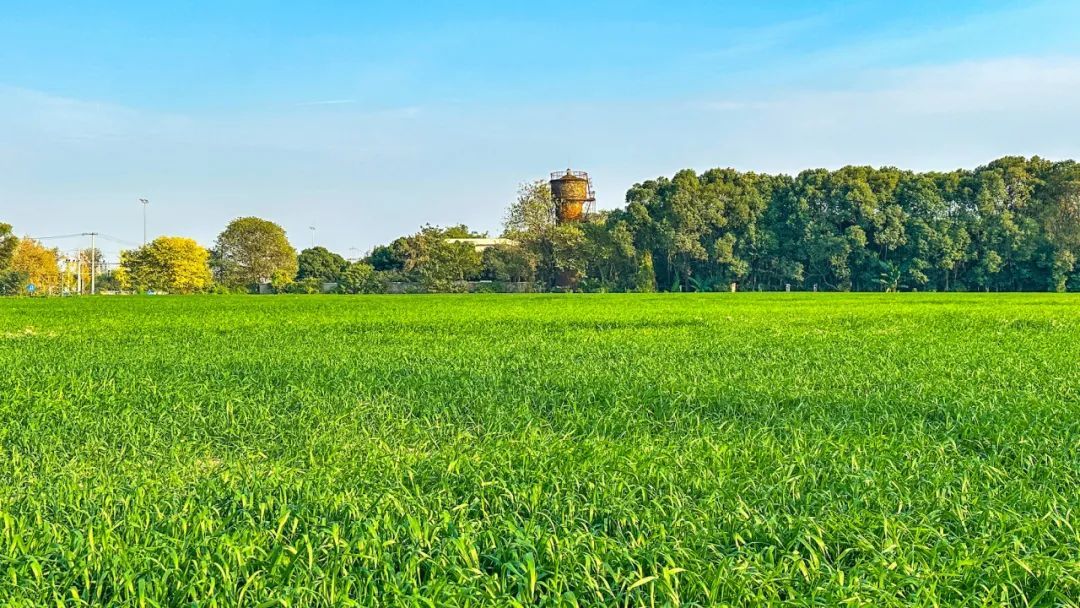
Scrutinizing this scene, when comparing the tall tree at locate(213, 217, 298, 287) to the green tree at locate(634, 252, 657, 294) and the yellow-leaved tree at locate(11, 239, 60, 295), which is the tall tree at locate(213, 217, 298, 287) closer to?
the yellow-leaved tree at locate(11, 239, 60, 295)

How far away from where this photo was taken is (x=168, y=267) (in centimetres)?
7200

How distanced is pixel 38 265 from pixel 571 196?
49.4m

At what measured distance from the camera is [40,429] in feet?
18.2

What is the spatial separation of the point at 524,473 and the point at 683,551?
53.6 inches

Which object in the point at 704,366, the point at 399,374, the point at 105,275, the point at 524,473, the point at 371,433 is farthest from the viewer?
the point at 105,275

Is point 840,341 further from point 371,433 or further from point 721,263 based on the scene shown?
point 721,263

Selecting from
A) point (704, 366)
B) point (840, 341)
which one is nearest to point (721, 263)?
point (840, 341)

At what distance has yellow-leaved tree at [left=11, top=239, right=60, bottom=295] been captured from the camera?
71.4m

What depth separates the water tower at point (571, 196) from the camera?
7381 cm

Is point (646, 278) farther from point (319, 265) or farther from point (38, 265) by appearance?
point (38, 265)

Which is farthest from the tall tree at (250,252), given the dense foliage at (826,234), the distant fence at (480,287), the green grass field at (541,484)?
the green grass field at (541,484)

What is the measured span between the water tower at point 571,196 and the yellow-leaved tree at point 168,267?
32.9 metres

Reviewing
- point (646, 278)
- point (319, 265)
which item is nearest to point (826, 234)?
point (646, 278)

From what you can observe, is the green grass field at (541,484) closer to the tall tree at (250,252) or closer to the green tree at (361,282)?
the green tree at (361,282)
